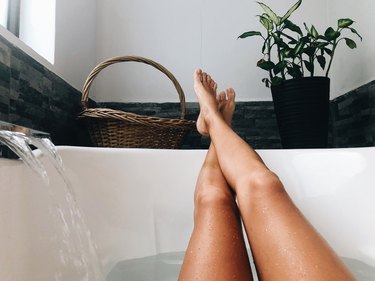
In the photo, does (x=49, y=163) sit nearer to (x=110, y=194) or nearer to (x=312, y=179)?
(x=110, y=194)

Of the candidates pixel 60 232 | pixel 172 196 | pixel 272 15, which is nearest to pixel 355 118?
pixel 272 15

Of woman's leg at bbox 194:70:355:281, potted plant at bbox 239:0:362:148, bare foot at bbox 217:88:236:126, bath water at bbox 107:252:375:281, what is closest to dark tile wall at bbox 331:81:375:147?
potted plant at bbox 239:0:362:148

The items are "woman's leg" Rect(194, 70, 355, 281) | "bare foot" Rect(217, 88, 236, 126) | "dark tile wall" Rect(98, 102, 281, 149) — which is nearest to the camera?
"woman's leg" Rect(194, 70, 355, 281)

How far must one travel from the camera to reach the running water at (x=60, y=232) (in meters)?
0.80

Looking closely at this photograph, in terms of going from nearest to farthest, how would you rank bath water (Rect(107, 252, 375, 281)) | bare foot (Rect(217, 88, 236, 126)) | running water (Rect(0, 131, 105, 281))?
running water (Rect(0, 131, 105, 281)) < bath water (Rect(107, 252, 375, 281)) < bare foot (Rect(217, 88, 236, 126))

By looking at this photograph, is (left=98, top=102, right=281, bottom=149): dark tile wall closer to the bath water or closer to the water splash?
the bath water

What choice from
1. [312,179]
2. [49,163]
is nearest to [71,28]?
[49,163]

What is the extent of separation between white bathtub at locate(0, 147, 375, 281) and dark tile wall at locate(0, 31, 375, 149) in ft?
0.69

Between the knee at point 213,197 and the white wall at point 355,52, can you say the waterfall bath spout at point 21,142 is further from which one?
the white wall at point 355,52

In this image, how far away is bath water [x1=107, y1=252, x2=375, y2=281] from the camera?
0.98 m

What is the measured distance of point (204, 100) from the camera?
4.02 ft

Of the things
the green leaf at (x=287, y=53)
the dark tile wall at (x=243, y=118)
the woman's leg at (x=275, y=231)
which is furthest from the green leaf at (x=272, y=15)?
the woman's leg at (x=275, y=231)

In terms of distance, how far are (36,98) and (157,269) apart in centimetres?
60

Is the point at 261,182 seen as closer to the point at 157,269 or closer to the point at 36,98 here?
the point at 157,269
